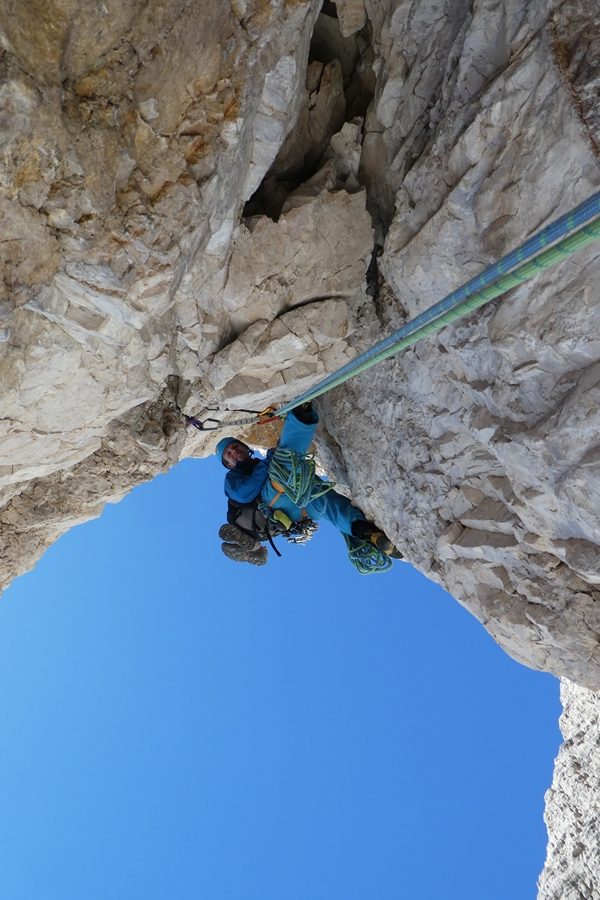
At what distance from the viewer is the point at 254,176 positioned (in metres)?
3.56

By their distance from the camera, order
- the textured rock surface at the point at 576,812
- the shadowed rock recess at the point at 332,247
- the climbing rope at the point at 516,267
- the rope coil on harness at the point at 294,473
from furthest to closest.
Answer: the textured rock surface at the point at 576,812 < the rope coil on harness at the point at 294,473 < the shadowed rock recess at the point at 332,247 < the climbing rope at the point at 516,267

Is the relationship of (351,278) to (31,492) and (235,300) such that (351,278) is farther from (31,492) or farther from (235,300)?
(31,492)

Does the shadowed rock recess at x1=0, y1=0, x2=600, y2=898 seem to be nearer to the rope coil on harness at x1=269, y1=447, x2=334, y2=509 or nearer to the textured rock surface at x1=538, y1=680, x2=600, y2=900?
the rope coil on harness at x1=269, y1=447, x2=334, y2=509

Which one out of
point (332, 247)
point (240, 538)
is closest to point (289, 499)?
point (240, 538)

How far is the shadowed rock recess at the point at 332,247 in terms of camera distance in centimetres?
274

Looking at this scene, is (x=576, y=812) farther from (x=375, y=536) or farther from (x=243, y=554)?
(x=243, y=554)

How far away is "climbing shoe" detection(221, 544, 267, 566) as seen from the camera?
580 centimetres

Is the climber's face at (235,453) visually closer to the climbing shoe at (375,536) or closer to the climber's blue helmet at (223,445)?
the climber's blue helmet at (223,445)

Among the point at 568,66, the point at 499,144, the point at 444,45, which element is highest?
the point at 444,45

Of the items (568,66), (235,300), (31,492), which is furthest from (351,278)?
(31,492)

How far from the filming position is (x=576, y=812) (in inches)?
279

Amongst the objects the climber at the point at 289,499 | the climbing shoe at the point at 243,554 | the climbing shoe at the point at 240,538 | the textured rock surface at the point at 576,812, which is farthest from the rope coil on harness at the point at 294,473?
the textured rock surface at the point at 576,812

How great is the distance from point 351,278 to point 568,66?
73.6 inches

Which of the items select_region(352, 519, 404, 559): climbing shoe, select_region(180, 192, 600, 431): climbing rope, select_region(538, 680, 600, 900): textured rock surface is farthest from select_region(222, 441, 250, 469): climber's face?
select_region(538, 680, 600, 900): textured rock surface
